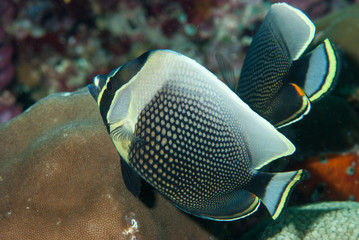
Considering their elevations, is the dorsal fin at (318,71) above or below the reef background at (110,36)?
above

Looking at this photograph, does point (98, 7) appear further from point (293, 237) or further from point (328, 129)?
point (293, 237)

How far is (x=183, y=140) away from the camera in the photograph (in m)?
1.38

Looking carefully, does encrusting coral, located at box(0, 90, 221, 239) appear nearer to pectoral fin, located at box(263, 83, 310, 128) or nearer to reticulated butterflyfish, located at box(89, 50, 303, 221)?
reticulated butterflyfish, located at box(89, 50, 303, 221)

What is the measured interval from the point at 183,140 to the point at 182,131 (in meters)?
0.04

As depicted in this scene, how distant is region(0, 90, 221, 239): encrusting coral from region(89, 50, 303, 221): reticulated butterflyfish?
22.4 inches

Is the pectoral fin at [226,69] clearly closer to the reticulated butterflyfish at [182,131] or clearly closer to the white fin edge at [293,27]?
the white fin edge at [293,27]

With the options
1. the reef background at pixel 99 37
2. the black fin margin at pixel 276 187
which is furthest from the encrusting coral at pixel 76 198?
the reef background at pixel 99 37

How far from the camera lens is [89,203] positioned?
186 cm

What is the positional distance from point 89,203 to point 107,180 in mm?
182

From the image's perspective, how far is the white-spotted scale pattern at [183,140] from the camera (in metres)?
1.38

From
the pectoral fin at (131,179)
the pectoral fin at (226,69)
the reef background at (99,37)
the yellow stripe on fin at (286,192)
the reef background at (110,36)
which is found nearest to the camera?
the yellow stripe on fin at (286,192)

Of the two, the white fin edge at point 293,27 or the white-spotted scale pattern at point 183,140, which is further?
the white fin edge at point 293,27

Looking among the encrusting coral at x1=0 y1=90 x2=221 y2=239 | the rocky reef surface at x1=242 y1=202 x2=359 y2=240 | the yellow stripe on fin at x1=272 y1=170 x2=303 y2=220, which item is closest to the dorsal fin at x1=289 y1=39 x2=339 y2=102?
the yellow stripe on fin at x1=272 y1=170 x2=303 y2=220

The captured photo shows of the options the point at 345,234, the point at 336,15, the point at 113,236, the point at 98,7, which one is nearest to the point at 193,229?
the point at 113,236
